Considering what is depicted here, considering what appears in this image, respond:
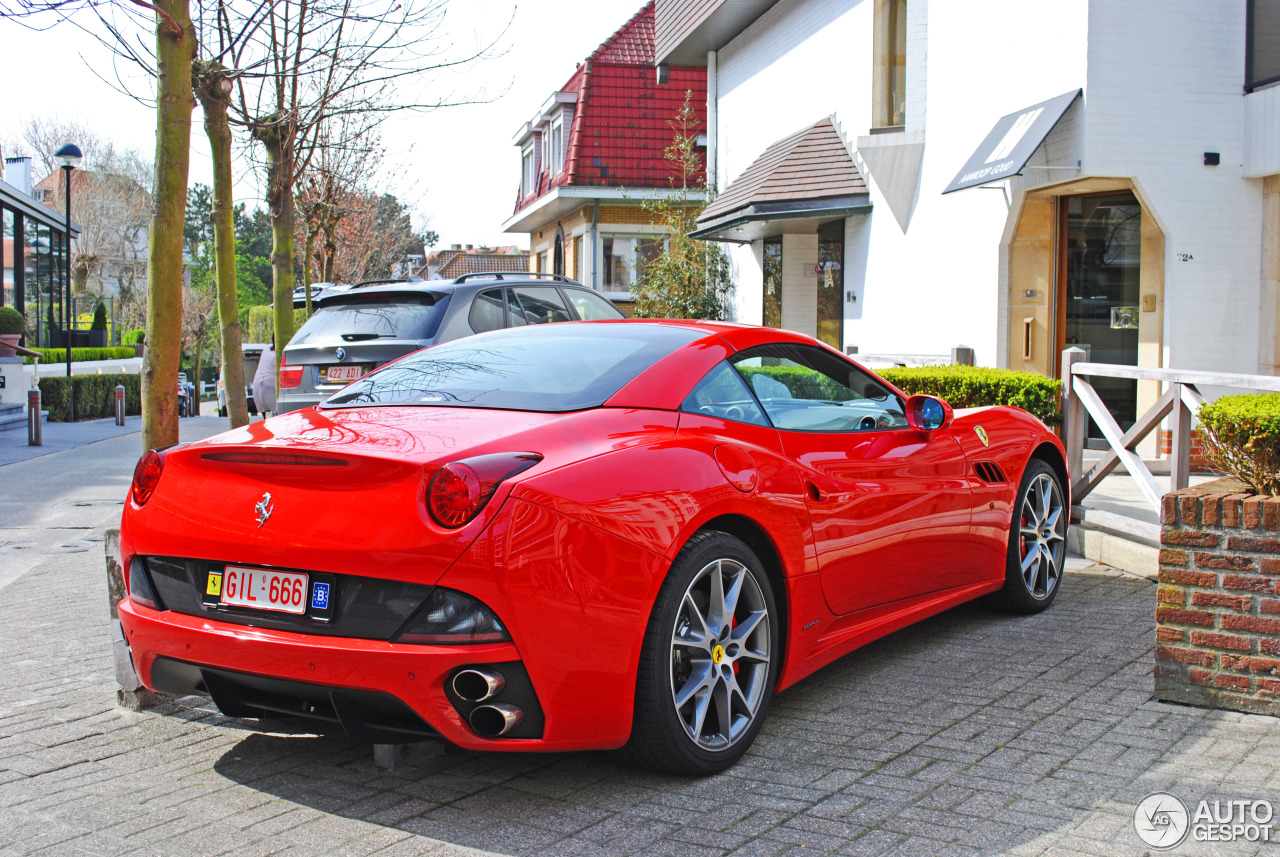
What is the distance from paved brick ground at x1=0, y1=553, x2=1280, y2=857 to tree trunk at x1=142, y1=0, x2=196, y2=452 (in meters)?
1.61

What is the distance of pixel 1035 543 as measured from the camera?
18.9 feet

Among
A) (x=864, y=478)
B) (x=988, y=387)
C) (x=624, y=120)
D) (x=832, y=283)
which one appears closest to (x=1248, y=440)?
(x=864, y=478)

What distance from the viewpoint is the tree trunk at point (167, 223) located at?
19.5ft

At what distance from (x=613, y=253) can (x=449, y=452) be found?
25.3 metres

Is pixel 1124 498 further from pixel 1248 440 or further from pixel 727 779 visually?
pixel 727 779

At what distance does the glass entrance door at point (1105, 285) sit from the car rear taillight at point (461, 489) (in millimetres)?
9157

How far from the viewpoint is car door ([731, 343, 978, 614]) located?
4.22m

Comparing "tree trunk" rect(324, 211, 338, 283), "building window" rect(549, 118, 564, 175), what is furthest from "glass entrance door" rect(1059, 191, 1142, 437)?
"building window" rect(549, 118, 564, 175)

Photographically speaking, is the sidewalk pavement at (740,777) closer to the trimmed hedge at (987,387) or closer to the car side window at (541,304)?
the trimmed hedge at (987,387)

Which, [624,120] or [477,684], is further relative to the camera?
[624,120]

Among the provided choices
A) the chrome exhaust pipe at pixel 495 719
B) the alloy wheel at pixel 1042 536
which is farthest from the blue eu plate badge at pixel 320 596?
the alloy wheel at pixel 1042 536

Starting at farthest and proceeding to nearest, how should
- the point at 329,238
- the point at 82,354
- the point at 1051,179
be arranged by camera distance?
the point at 82,354, the point at 329,238, the point at 1051,179

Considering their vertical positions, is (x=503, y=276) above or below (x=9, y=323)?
above

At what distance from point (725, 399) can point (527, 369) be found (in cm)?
74
